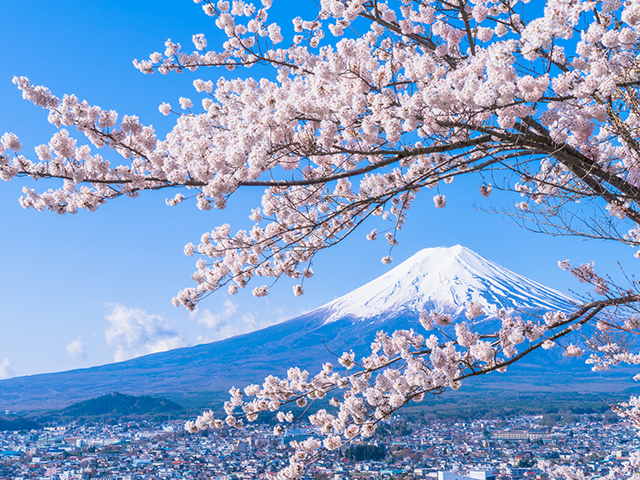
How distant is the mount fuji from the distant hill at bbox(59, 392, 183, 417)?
14.2 m

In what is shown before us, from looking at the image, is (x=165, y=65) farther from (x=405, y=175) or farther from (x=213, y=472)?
(x=213, y=472)

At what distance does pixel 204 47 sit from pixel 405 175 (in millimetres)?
2897

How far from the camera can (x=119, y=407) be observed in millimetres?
49062

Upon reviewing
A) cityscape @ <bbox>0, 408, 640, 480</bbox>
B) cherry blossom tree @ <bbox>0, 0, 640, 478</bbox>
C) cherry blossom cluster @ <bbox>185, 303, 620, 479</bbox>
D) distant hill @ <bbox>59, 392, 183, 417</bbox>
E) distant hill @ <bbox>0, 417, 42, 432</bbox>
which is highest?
cherry blossom tree @ <bbox>0, 0, 640, 478</bbox>

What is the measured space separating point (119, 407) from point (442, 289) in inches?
2272

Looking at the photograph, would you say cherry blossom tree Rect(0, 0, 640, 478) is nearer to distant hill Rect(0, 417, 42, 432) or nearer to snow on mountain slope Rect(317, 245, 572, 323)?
distant hill Rect(0, 417, 42, 432)

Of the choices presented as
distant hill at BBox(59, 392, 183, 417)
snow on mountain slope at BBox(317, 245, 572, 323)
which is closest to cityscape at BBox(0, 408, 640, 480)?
distant hill at BBox(59, 392, 183, 417)

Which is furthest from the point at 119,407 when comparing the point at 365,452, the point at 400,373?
the point at 400,373

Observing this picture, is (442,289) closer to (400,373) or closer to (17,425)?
(17,425)

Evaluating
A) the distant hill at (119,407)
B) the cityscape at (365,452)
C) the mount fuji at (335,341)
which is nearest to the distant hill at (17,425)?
the cityscape at (365,452)

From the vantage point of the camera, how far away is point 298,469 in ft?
12.1

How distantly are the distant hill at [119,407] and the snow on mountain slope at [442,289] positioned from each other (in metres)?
38.8

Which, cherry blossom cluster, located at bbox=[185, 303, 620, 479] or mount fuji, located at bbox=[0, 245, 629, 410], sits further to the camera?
mount fuji, located at bbox=[0, 245, 629, 410]

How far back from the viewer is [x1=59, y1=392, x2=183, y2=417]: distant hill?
47969 millimetres
